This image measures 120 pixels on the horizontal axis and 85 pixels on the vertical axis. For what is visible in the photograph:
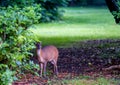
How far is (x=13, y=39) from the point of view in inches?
265

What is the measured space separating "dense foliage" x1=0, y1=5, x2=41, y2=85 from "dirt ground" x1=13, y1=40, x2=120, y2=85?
8.23 feet

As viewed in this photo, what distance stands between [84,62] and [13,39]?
6860 mm

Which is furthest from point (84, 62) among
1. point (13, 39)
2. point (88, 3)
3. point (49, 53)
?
point (88, 3)

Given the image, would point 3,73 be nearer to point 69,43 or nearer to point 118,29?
point 69,43

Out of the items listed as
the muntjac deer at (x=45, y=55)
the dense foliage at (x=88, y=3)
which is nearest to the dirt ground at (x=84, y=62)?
the muntjac deer at (x=45, y=55)

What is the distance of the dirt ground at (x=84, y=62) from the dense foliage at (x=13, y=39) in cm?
251

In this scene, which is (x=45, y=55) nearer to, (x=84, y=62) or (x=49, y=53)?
(x=49, y=53)

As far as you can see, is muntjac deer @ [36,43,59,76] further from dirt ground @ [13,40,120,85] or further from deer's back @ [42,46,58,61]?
dirt ground @ [13,40,120,85]

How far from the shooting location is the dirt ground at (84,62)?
10.7 meters

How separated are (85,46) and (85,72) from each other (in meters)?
6.17

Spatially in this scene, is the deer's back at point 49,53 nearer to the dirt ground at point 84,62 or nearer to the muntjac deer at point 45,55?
the muntjac deer at point 45,55

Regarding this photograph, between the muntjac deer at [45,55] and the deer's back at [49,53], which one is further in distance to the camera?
the deer's back at [49,53]

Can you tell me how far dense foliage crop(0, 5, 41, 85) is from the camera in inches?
262

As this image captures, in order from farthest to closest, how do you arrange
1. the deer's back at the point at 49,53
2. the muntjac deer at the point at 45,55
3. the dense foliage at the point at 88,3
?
the dense foliage at the point at 88,3
the deer's back at the point at 49,53
the muntjac deer at the point at 45,55
